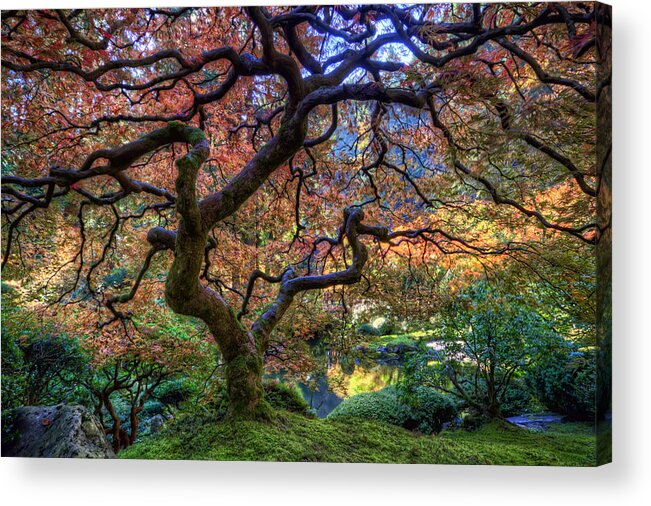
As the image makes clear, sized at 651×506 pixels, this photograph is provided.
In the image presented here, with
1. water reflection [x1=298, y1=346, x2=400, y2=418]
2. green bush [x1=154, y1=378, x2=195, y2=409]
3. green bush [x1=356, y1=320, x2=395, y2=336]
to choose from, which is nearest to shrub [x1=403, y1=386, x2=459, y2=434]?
water reflection [x1=298, y1=346, x2=400, y2=418]

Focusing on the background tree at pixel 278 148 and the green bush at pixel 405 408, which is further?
the green bush at pixel 405 408

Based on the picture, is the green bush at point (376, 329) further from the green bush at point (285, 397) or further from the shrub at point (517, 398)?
the shrub at point (517, 398)

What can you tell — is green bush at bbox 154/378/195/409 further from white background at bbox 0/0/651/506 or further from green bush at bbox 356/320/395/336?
green bush at bbox 356/320/395/336

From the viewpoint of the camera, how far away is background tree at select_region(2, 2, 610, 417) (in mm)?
2553

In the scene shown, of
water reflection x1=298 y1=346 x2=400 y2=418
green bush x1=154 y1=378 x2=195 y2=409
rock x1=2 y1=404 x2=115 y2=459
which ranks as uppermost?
water reflection x1=298 y1=346 x2=400 y2=418

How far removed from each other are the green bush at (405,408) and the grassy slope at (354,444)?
5cm

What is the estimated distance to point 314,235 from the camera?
10.4 feet

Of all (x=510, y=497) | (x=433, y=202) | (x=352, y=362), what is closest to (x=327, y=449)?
(x=352, y=362)

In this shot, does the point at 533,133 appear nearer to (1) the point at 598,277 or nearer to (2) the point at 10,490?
(1) the point at 598,277

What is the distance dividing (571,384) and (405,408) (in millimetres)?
943

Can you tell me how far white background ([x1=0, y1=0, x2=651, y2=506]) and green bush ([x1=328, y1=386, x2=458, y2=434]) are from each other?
0.84 feet

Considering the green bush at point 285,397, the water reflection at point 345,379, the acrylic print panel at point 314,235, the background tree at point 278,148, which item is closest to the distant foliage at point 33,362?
the acrylic print panel at point 314,235

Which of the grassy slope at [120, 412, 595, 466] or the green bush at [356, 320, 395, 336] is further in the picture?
the green bush at [356, 320, 395, 336]

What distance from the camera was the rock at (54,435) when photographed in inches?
111
